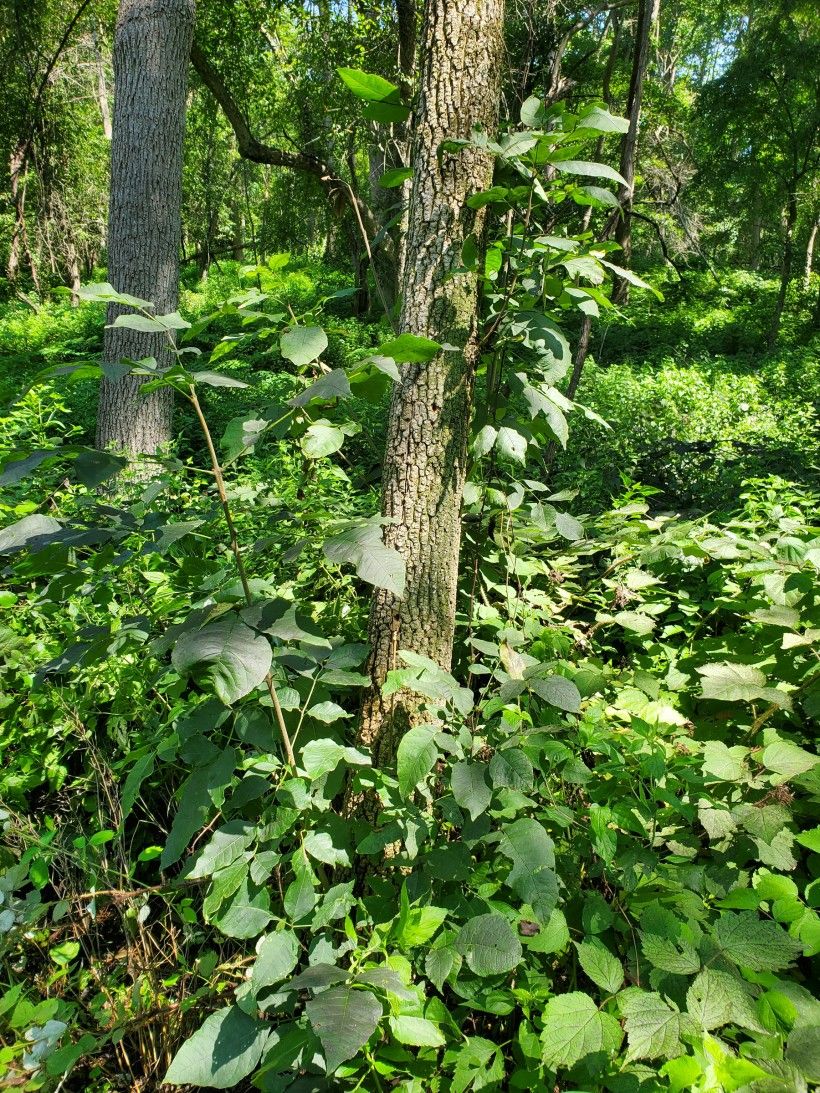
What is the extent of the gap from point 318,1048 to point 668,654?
4.81 feet

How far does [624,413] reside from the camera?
5.60 meters

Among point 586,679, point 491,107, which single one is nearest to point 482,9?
point 491,107

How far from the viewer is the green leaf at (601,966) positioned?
39.3 inches

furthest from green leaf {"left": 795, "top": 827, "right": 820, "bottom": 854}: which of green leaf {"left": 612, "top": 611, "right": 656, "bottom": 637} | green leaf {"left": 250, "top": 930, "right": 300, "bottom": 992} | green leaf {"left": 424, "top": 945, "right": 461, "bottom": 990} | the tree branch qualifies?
the tree branch

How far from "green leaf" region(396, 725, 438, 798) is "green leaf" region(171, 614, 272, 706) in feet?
1.00

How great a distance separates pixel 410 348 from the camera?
111 centimetres

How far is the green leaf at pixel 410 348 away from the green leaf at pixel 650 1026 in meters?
1.04

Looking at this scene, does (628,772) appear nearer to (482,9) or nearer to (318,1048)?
(318,1048)

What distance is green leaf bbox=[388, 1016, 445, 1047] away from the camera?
37.7 inches

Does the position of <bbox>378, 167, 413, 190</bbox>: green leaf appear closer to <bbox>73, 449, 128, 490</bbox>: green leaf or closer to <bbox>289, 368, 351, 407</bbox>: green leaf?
<bbox>289, 368, 351, 407</bbox>: green leaf

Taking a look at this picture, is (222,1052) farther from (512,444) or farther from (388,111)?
(388,111)

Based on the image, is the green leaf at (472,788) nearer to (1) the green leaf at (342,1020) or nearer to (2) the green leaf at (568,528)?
(1) the green leaf at (342,1020)

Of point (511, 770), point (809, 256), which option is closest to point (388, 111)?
point (511, 770)

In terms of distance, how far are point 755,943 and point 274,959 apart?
28.9 inches
